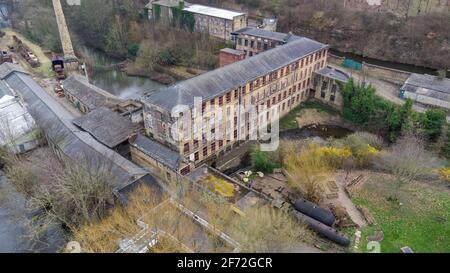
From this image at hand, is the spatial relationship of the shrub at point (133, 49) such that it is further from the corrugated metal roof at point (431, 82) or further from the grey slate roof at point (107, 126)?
the corrugated metal roof at point (431, 82)

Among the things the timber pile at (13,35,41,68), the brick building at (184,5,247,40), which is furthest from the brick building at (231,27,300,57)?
the timber pile at (13,35,41,68)

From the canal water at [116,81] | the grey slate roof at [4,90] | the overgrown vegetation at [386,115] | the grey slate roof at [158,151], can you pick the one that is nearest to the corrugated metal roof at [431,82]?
the overgrown vegetation at [386,115]

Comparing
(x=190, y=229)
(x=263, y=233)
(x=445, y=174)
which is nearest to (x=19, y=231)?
(x=190, y=229)

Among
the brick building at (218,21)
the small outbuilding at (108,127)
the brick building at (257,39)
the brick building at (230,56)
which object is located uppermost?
the brick building at (218,21)

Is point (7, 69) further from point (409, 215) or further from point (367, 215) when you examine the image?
point (409, 215)

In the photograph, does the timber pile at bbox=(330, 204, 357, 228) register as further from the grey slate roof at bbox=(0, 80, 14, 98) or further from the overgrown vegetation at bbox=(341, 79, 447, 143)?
the grey slate roof at bbox=(0, 80, 14, 98)
